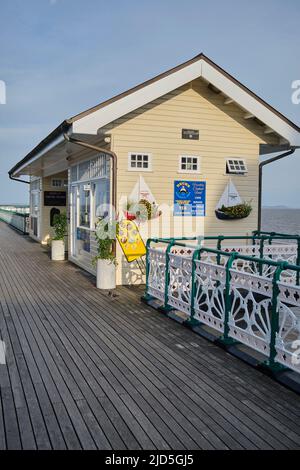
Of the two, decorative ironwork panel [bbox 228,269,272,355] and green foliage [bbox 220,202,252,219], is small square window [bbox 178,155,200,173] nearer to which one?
green foliage [bbox 220,202,252,219]

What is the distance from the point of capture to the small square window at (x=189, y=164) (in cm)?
985

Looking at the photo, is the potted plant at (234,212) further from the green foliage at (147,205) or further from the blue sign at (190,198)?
the green foliage at (147,205)

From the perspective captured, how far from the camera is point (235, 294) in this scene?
549 centimetres

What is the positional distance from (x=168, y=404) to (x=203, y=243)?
6579mm

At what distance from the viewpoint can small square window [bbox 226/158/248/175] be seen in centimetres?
1021

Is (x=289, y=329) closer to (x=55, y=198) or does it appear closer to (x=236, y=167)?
(x=236, y=167)

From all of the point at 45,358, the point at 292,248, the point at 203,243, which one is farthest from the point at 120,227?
the point at 45,358

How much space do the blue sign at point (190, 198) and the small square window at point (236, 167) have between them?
27.2 inches

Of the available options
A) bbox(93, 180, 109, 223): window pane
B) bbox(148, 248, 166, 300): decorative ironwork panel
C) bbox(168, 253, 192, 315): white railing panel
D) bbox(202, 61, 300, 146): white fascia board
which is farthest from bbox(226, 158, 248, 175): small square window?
bbox(168, 253, 192, 315): white railing panel

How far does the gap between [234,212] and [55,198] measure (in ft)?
34.0

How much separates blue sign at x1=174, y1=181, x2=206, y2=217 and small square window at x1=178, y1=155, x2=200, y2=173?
261 mm

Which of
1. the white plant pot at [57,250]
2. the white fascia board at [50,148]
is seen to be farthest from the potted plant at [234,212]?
the white plant pot at [57,250]

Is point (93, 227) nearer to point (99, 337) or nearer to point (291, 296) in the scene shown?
point (99, 337)

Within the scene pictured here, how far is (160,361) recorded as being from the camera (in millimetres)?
4965
